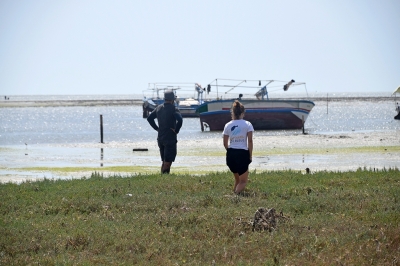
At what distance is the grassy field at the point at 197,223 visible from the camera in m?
7.85

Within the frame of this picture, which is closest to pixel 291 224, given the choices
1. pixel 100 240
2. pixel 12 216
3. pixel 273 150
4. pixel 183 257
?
pixel 183 257

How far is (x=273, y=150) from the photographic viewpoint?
28750mm

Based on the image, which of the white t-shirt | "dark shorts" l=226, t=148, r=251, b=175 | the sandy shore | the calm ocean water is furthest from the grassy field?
the calm ocean water

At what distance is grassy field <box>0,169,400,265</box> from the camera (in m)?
7.85

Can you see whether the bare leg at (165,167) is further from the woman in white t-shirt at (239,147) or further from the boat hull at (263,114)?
the boat hull at (263,114)

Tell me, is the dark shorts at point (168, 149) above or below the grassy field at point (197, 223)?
above

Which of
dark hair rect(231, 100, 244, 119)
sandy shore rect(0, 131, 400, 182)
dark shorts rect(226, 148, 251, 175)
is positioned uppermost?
dark hair rect(231, 100, 244, 119)

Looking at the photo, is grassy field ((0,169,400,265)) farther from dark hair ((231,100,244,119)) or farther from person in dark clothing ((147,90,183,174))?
person in dark clothing ((147,90,183,174))

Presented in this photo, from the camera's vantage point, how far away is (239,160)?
11.9 meters

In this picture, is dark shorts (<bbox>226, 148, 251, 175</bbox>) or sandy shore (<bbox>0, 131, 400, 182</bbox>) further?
sandy shore (<bbox>0, 131, 400, 182</bbox>)

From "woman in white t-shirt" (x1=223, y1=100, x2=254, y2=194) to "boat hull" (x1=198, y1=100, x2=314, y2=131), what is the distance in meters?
36.1

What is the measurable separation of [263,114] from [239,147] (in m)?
37.4

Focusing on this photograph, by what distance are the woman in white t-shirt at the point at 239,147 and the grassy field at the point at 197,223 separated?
12.8 inches

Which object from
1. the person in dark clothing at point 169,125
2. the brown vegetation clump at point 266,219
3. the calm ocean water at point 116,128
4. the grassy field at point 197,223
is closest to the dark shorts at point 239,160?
the grassy field at point 197,223
